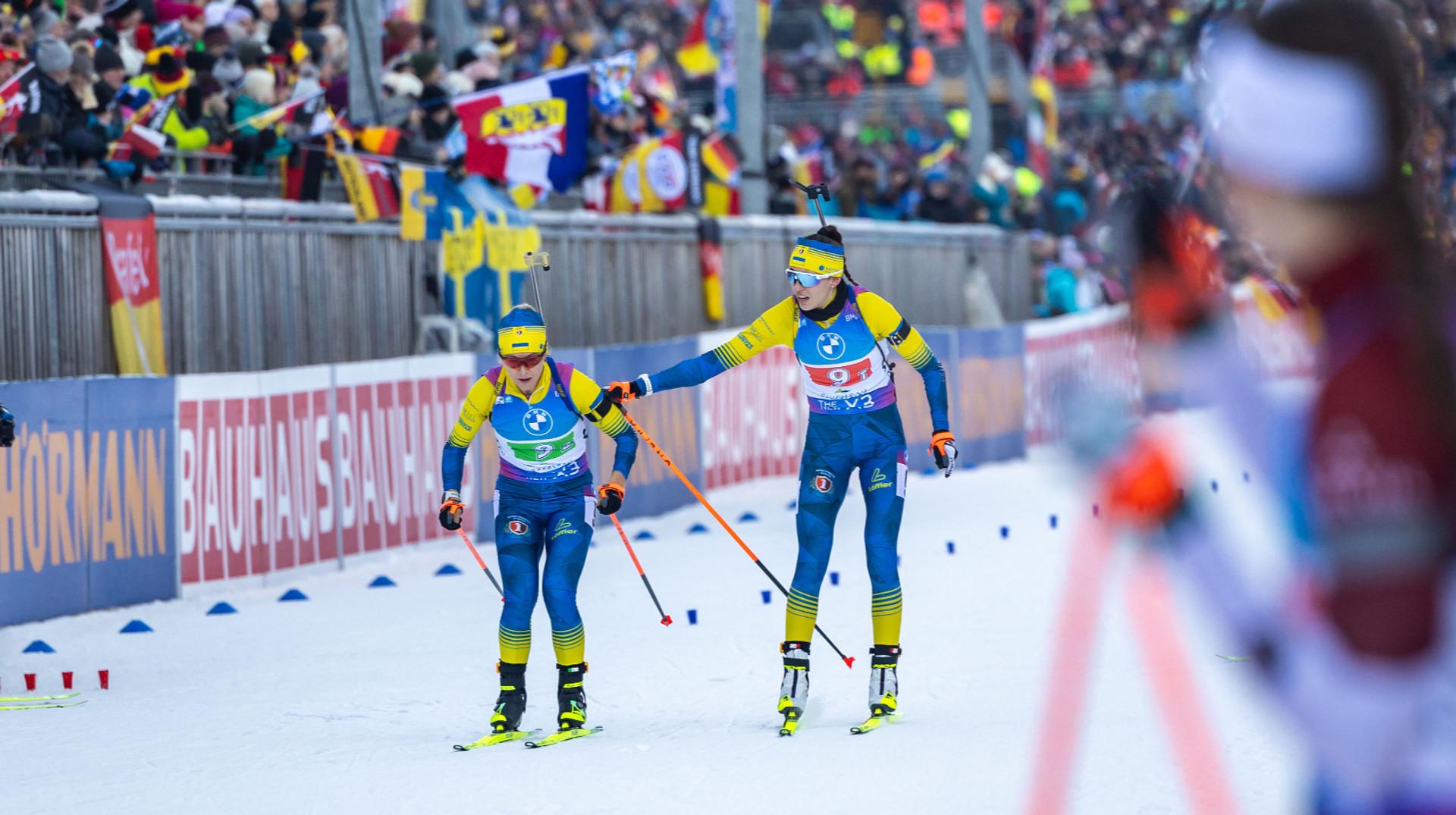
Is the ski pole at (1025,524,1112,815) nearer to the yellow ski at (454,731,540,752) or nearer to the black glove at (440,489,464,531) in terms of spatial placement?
the yellow ski at (454,731,540,752)

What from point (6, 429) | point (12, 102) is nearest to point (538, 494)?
point (6, 429)

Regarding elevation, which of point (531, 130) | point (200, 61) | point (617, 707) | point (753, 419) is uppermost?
point (200, 61)

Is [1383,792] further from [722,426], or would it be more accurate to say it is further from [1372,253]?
[722,426]

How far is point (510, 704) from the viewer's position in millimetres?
7715

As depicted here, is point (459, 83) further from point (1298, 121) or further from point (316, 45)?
point (1298, 121)

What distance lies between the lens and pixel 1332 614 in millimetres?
2484

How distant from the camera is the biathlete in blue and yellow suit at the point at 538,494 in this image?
7.80 meters

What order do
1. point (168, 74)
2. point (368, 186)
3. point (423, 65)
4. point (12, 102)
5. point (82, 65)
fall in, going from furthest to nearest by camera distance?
point (423, 65), point (368, 186), point (168, 74), point (82, 65), point (12, 102)

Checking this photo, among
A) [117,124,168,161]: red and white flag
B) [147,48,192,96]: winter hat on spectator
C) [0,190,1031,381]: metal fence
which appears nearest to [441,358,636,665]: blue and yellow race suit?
[0,190,1031,381]: metal fence

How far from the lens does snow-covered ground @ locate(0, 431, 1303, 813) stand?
21.5 ft

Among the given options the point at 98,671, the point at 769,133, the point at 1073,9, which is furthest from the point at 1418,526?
the point at 1073,9

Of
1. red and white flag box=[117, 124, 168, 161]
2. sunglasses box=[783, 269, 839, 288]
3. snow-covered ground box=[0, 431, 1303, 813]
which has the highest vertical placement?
red and white flag box=[117, 124, 168, 161]

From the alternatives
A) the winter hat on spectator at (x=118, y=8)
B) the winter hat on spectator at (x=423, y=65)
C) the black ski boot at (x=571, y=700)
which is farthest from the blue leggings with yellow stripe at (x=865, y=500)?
the winter hat on spectator at (x=423, y=65)

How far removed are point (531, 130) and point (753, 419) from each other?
438 centimetres
